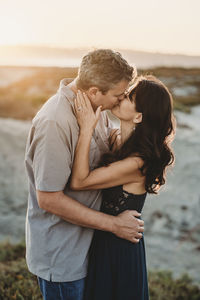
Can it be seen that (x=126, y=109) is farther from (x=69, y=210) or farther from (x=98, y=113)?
(x=69, y=210)

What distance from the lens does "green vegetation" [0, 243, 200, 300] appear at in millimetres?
3783

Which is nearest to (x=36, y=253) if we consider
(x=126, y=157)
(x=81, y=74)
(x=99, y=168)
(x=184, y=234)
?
(x=99, y=168)

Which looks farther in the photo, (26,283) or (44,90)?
(44,90)

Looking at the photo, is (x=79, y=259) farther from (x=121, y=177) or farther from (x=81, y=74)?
(x=81, y=74)

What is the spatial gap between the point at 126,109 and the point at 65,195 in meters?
0.83

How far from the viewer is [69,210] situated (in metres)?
2.24

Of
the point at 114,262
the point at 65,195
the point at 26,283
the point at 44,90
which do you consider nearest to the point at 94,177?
the point at 65,195

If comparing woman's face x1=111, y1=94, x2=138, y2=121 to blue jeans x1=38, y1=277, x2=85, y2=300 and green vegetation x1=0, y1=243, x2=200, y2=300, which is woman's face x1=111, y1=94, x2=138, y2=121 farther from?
green vegetation x1=0, y1=243, x2=200, y2=300

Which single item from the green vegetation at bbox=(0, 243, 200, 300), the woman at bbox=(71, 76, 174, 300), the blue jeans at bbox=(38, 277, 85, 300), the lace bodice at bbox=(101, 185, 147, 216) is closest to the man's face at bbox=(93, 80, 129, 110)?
the woman at bbox=(71, 76, 174, 300)

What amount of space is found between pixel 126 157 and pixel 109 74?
0.62 meters

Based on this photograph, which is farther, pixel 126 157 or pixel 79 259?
pixel 126 157

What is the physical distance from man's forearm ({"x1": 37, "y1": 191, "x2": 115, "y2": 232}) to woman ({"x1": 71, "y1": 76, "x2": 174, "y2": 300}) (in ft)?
0.85

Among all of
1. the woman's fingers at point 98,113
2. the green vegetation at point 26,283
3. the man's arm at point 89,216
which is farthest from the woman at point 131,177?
the green vegetation at point 26,283

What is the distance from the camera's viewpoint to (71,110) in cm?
228
